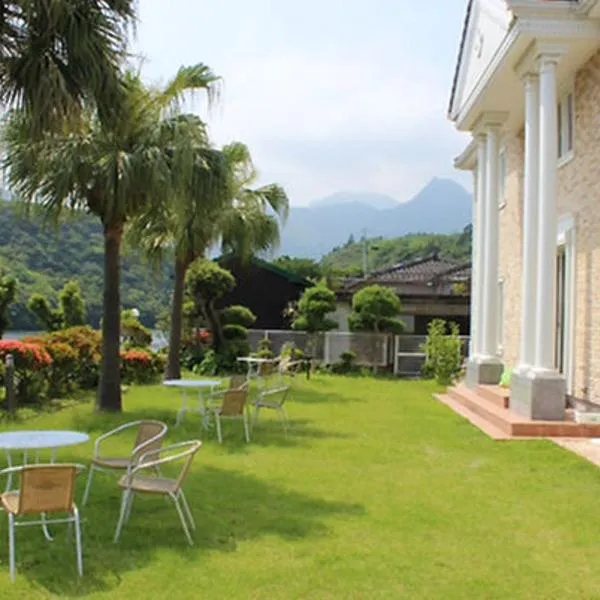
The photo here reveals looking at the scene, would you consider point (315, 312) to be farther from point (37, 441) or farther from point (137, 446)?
point (37, 441)

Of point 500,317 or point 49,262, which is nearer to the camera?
point 500,317

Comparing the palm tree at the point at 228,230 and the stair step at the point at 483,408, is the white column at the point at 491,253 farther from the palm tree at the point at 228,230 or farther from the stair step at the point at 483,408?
the palm tree at the point at 228,230

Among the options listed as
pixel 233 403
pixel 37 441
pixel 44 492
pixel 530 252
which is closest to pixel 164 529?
pixel 37 441

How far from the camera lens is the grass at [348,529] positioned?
457 centimetres

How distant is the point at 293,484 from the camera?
7.28 metres

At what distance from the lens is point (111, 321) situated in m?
12.5

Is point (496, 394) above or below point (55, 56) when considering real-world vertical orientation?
below

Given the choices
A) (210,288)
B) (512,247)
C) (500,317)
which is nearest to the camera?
(512,247)

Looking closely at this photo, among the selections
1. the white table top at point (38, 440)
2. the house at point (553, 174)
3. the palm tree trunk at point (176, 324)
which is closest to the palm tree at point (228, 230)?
the palm tree trunk at point (176, 324)

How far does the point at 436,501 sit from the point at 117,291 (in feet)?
24.2

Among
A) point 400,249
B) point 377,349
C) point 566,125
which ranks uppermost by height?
point 400,249

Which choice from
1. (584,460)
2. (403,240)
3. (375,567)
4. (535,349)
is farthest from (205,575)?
(403,240)

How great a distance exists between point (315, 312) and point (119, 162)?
12.0 metres

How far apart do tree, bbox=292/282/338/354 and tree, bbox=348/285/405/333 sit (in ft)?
2.47
